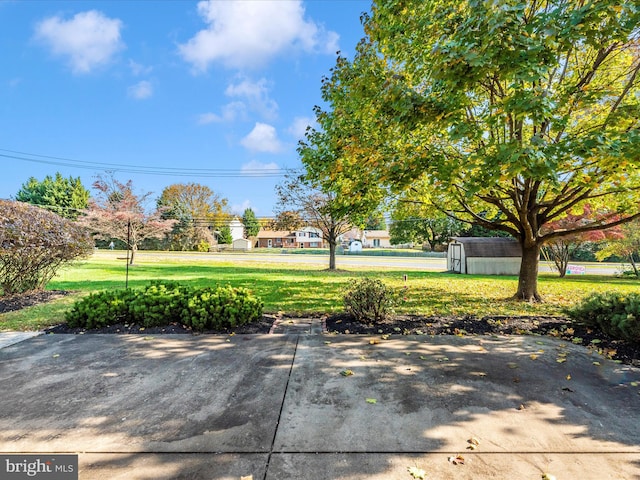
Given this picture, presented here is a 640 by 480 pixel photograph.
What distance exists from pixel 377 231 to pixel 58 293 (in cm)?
6899

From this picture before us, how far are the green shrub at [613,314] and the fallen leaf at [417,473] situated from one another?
4.24 metres

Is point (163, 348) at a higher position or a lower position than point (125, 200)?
lower

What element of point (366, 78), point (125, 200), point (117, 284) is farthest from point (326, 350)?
point (125, 200)

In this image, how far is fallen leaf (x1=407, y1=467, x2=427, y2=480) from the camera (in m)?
1.92

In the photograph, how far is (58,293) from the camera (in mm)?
8336

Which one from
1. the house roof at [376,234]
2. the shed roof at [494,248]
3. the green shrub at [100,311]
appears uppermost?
the house roof at [376,234]

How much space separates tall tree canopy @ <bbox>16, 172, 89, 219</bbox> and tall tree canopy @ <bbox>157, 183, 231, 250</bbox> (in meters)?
9.82

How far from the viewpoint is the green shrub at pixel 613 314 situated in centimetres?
420

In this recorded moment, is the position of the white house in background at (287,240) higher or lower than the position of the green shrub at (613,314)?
higher

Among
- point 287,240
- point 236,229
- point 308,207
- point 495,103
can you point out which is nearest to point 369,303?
point 495,103

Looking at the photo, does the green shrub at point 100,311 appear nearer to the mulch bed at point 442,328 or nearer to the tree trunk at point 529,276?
the mulch bed at point 442,328

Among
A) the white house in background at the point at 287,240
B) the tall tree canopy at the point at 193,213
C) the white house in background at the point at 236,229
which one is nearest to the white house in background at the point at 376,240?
the white house in background at the point at 287,240

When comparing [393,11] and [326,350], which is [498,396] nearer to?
[326,350]

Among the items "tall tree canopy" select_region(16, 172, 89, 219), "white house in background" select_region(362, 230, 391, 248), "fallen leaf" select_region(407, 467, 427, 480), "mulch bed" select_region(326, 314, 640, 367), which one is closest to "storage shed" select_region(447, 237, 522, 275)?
"mulch bed" select_region(326, 314, 640, 367)
